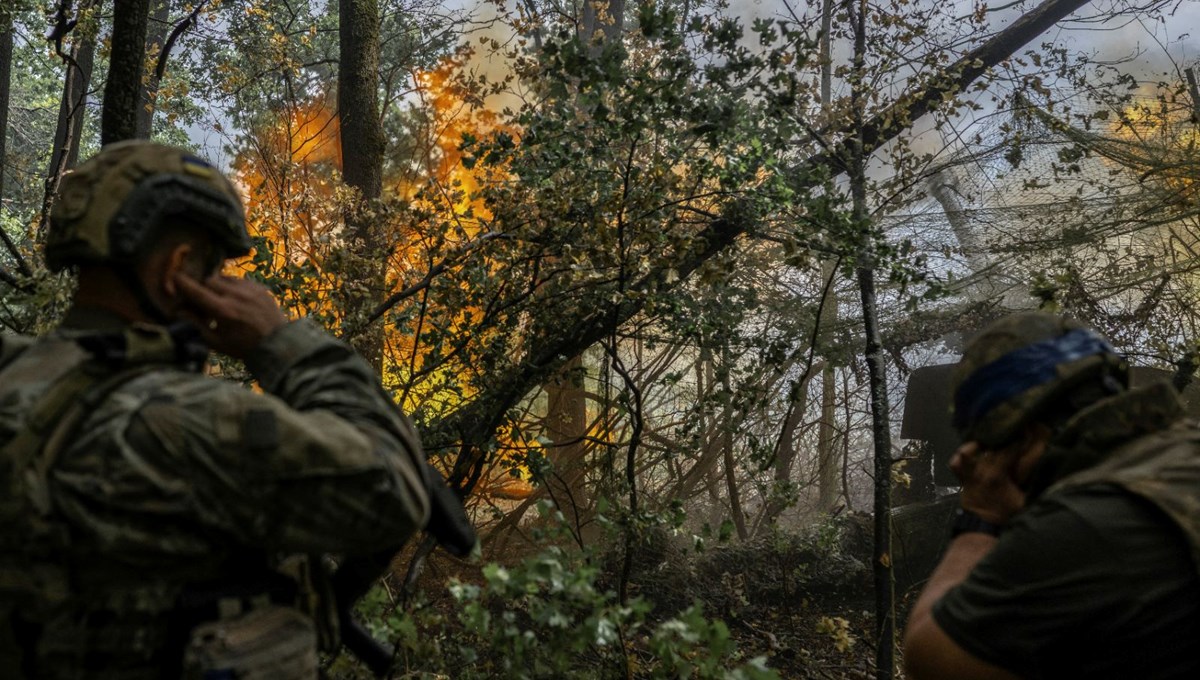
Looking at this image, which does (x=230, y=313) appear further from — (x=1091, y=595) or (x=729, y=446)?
(x=729, y=446)

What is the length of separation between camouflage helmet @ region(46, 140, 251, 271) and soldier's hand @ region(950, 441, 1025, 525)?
5.58 ft

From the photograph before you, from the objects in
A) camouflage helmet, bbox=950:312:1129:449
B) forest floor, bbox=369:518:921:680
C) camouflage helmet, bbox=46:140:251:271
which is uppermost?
camouflage helmet, bbox=46:140:251:271

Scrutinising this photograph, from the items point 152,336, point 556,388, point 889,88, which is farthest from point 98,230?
point 556,388

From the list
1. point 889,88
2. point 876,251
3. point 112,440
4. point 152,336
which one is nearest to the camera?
point 112,440

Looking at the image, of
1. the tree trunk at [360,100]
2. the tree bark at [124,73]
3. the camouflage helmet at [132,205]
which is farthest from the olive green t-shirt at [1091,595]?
the tree trunk at [360,100]

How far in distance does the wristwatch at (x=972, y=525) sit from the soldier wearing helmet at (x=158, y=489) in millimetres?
1209

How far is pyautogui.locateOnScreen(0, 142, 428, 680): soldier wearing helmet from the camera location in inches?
61.5

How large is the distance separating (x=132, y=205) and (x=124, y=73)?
2542 millimetres

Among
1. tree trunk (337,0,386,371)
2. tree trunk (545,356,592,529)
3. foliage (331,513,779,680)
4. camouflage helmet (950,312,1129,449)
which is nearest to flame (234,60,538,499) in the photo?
Result: tree trunk (337,0,386,371)

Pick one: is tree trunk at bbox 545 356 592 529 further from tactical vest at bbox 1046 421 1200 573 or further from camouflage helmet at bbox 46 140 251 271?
tactical vest at bbox 1046 421 1200 573

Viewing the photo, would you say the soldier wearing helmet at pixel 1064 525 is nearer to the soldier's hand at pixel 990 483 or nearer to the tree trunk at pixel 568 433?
the soldier's hand at pixel 990 483

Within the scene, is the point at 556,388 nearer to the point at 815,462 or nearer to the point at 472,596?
the point at 815,462

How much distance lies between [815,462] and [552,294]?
7.06m

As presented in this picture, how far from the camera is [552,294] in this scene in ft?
17.2
